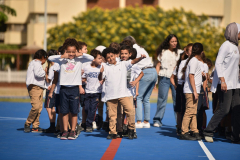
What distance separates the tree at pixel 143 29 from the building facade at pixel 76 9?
12.5ft

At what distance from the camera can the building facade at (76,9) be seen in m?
41.7

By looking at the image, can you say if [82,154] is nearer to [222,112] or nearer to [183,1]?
[222,112]

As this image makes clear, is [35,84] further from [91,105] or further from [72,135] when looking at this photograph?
[72,135]

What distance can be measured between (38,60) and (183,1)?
114ft

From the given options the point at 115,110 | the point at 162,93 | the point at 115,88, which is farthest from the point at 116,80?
the point at 162,93

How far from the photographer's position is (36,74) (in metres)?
8.65

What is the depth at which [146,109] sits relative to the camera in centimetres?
987

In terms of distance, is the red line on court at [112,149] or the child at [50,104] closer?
the red line on court at [112,149]

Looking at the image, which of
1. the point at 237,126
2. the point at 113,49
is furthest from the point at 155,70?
the point at 237,126

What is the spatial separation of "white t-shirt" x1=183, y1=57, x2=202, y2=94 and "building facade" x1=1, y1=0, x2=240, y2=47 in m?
33.7

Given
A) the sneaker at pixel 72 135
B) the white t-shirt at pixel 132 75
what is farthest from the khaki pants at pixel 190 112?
the sneaker at pixel 72 135

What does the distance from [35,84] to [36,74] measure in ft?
0.73

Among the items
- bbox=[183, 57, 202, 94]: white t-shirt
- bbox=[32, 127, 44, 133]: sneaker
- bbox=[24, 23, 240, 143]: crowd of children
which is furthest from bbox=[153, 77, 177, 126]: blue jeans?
bbox=[32, 127, 44, 133]: sneaker

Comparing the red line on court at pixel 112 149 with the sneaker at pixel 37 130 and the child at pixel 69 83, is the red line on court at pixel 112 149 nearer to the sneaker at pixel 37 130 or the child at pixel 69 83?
the child at pixel 69 83
